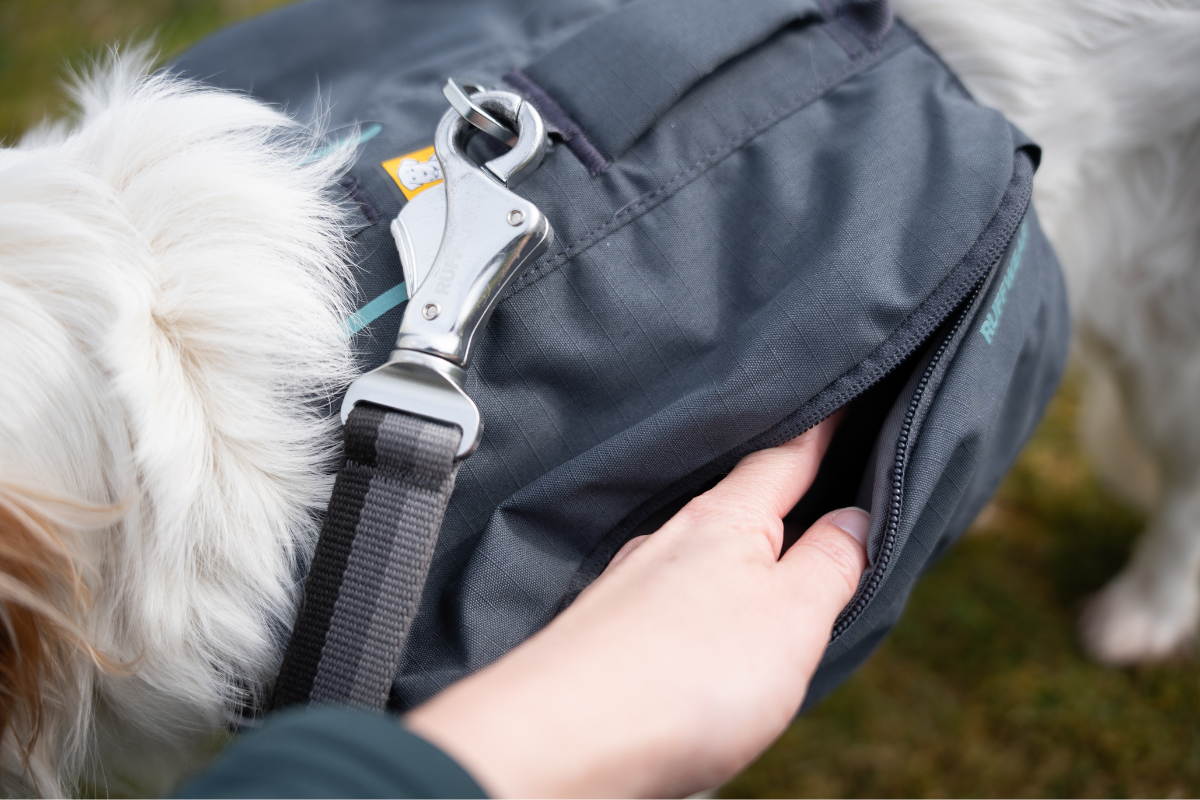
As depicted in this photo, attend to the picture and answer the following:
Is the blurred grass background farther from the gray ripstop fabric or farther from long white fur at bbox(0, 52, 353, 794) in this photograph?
the gray ripstop fabric

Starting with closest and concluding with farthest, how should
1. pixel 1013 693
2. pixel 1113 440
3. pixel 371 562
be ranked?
pixel 371 562
pixel 1113 440
pixel 1013 693

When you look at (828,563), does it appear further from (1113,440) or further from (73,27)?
(73,27)

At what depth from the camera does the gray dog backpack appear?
58 centimetres

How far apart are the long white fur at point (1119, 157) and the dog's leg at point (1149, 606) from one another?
0.20m

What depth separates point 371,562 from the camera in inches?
22.4

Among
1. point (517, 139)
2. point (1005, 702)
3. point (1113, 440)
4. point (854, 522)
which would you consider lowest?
point (1005, 702)

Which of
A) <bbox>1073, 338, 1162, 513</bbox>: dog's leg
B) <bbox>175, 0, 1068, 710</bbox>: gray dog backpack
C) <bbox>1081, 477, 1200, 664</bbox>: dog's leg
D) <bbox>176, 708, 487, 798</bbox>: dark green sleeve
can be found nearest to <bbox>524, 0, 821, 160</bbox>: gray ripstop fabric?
<bbox>175, 0, 1068, 710</bbox>: gray dog backpack

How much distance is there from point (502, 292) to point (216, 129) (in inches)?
11.2

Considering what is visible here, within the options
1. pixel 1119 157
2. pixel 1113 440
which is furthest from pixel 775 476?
pixel 1113 440

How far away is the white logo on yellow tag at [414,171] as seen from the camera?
66 cm

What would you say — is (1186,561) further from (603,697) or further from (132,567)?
(132,567)

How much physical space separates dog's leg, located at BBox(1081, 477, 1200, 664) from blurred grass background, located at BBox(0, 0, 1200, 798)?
0.15ft

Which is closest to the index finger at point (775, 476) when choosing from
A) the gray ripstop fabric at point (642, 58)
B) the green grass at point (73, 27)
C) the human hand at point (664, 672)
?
the human hand at point (664, 672)

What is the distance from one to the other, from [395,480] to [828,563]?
33 cm
